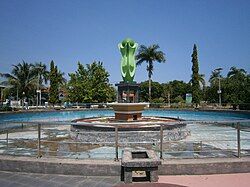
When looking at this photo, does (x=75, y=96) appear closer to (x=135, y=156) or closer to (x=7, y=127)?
(x=7, y=127)

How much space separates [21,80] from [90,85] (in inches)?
483

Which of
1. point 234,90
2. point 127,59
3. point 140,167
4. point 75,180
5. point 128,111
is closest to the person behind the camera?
point 140,167

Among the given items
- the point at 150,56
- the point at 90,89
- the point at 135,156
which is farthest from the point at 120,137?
the point at 150,56

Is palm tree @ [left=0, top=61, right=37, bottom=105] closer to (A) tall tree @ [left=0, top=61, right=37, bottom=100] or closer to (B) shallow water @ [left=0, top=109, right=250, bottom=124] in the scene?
(A) tall tree @ [left=0, top=61, right=37, bottom=100]

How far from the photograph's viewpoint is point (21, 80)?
4394cm

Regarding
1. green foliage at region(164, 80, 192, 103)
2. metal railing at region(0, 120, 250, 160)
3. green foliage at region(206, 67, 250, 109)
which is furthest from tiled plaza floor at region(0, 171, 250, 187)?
green foliage at region(164, 80, 192, 103)

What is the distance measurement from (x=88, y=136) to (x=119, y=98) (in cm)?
556

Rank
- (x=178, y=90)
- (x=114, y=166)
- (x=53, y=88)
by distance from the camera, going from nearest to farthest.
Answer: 1. (x=114, y=166)
2. (x=53, y=88)
3. (x=178, y=90)

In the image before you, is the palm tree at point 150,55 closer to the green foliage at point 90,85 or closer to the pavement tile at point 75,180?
the green foliage at point 90,85

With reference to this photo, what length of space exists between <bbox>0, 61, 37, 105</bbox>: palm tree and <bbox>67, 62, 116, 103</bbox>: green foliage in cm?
737

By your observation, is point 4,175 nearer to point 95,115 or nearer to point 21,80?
point 95,115

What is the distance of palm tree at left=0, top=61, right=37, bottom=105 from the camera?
43.4 m

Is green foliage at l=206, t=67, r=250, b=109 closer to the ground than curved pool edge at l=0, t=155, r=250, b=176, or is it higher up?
higher up

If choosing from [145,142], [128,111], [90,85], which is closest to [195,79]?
[90,85]
